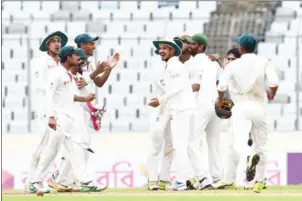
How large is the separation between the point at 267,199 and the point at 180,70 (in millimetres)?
2552

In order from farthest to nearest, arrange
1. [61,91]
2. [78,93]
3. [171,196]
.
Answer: [78,93]
[61,91]
[171,196]

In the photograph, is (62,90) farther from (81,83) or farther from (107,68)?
(107,68)

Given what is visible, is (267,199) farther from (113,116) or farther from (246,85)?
(113,116)

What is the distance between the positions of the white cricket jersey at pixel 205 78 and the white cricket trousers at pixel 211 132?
0.10 metres

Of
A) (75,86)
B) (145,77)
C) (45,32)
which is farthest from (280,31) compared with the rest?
(75,86)

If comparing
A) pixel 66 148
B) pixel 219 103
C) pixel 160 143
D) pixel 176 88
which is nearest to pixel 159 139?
pixel 160 143

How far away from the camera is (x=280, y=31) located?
26.0 metres

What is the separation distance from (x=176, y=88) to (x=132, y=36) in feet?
34.0

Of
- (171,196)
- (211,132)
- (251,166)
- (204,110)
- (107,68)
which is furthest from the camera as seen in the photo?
(211,132)

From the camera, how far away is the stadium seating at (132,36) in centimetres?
2375

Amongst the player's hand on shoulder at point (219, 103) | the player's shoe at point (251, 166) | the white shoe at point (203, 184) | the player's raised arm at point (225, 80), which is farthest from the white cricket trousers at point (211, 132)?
the player's shoe at point (251, 166)

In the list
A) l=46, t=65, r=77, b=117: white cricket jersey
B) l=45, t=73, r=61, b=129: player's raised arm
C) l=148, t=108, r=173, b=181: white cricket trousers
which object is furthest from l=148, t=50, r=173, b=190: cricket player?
l=45, t=73, r=61, b=129: player's raised arm

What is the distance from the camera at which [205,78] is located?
638 inches

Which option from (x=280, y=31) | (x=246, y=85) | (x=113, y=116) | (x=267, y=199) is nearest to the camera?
(x=267, y=199)
